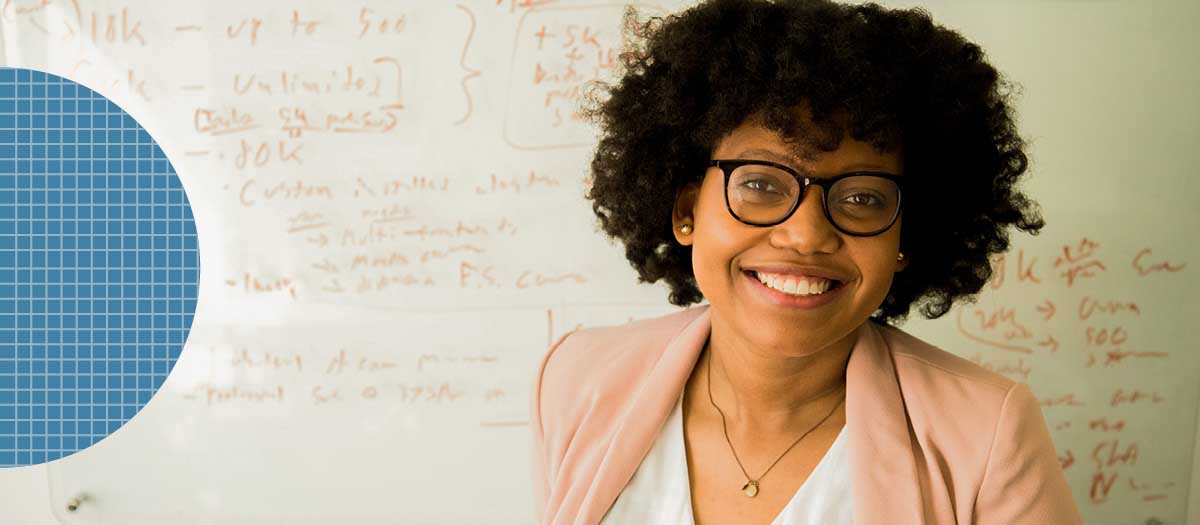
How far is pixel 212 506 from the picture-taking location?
5.74 ft

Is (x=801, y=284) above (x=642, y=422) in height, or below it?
above

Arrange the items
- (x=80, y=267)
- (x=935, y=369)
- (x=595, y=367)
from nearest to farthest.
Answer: (x=935, y=369) < (x=595, y=367) < (x=80, y=267)

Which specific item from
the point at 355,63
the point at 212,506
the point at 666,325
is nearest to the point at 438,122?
the point at 355,63

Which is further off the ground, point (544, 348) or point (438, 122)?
point (438, 122)

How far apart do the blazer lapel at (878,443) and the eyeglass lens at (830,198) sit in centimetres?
18

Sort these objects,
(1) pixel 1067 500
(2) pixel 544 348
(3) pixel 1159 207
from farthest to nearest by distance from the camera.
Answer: (2) pixel 544 348 < (3) pixel 1159 207 < (1) pixel 1067 500

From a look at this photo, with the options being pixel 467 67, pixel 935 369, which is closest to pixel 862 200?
pixel 935 369

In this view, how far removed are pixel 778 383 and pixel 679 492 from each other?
0.54 feet

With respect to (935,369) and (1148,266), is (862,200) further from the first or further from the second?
(1148,266)

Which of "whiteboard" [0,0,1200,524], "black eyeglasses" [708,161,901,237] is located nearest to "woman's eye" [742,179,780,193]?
"black eyeglasses" [708,161,901,237]

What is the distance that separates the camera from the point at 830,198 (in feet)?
3.02

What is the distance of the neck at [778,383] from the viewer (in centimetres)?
104

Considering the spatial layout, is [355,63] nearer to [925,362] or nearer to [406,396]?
[406,396]

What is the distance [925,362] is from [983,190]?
0.66 feet
